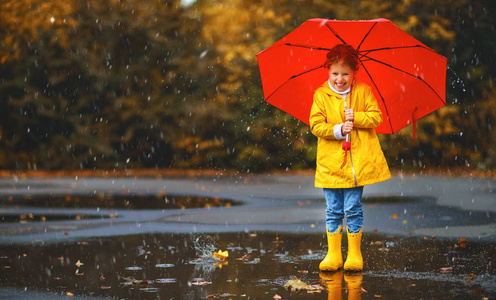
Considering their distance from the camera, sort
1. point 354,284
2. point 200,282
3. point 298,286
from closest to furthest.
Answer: point 298,286
point 354,284
point 200,282

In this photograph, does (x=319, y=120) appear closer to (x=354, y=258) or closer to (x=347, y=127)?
(x=347, y=127)

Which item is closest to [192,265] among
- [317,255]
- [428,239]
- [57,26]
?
[317,255]

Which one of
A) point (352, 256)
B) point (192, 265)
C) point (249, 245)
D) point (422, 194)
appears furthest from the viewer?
point (422, 194)

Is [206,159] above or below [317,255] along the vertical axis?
above

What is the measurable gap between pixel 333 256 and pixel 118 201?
20.3ft

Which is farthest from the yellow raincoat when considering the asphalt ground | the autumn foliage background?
the autumn foliage background

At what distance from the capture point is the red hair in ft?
18.8

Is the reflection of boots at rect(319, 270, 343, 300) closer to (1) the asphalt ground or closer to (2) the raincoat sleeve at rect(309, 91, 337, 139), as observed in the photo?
(2) the raincoat sleeve at rect(309, 91, 337, 139)

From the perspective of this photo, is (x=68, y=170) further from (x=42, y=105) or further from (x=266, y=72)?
(x=266, y=72)

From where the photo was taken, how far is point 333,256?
18.9 feet

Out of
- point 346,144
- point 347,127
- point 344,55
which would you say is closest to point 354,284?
point 346,144

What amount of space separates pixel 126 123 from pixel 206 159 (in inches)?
81.2

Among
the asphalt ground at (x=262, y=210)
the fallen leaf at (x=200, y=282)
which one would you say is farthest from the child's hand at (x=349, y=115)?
the asphalt ground at (x=262, y=210)

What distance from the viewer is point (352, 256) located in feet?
18.8
